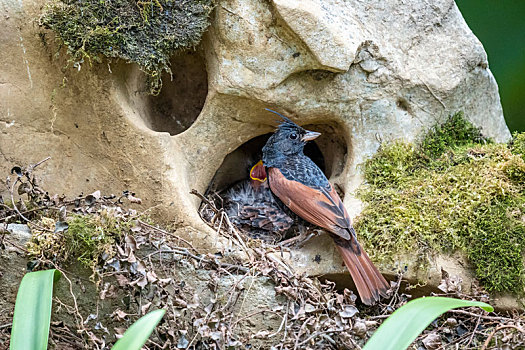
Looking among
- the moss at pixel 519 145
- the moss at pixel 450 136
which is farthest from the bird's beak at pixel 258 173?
the moss at pixel 519 145

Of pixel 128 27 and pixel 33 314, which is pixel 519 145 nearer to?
pixel 128 27

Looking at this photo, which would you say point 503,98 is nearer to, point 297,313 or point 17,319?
point 297,313

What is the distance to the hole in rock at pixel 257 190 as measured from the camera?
433 cm

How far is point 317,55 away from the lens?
378 cm

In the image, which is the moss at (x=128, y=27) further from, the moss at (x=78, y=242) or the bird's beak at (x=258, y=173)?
the bird's beak at (x=258, y=173)

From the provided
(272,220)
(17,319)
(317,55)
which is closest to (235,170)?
(272,220)

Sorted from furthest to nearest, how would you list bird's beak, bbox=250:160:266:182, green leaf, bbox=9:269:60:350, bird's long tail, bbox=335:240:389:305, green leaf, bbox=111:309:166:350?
bird's beak, bbox=250:160:266:182
bird's long tail, bbox=335:240:389:305
green leaf, bbox=9:269:60:350
green leaf, bbox=111:309:166:350

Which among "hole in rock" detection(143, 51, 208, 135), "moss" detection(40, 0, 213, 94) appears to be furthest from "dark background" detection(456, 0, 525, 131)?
"moss" detection(40, 0, 213, 94)

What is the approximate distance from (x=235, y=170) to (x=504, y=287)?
95.4 inches

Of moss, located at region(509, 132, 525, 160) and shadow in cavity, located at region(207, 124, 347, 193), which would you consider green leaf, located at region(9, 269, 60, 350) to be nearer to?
shadow in cavity, located at region(207, 124, 347, 193)

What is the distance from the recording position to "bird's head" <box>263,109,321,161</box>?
421 cm

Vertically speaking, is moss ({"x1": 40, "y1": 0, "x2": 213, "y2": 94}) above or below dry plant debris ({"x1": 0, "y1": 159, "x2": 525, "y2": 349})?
above

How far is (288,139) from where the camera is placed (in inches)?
168

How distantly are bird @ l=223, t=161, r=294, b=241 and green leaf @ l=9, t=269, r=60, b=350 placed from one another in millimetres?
2088
